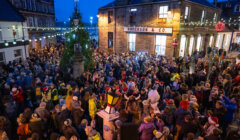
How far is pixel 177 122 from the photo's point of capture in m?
4.82

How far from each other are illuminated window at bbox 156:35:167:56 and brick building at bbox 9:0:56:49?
58.3 ft

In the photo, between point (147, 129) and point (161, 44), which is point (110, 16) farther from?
point (147, 129)

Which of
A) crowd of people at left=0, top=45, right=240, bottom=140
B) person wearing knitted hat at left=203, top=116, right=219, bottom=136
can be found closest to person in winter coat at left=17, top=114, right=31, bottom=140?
crowd of people at left=0, top=45, right=240, bottom=140

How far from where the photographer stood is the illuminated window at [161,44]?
17484mm

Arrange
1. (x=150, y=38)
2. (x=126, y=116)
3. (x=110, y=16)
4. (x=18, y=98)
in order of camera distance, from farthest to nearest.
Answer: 1. (x=110, y=16)
2. (x=150, y=38)
3. (x=18, y=98)
4. (x=126, y=116)

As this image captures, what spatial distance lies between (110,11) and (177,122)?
65.6 feet

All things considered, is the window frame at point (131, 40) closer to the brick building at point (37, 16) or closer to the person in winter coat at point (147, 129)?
the brick building at point (37, 16)

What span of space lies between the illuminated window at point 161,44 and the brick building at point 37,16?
58.3 ft

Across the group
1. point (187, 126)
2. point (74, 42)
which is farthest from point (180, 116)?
point (74, 42)

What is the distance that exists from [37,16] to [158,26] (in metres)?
22.8

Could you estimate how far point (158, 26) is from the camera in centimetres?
1719

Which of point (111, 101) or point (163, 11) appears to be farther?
point (163, 11)

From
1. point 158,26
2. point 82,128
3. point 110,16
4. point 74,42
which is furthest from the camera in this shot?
point 110,16

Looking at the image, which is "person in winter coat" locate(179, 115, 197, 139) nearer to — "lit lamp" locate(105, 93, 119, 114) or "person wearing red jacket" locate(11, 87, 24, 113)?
"lit lamp" locate(105, 93, 119, 114)
